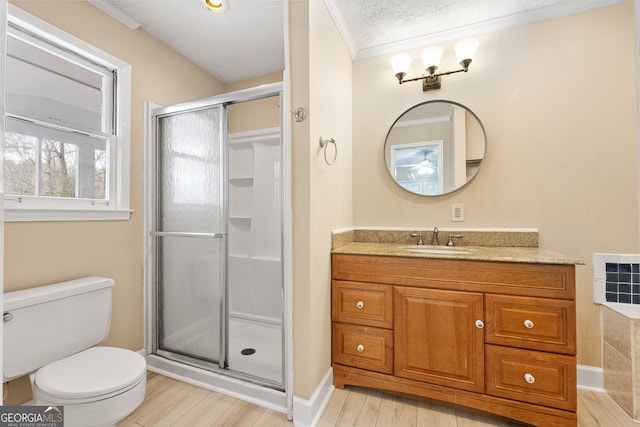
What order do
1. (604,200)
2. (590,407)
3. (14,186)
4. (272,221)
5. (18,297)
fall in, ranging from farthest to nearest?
(272,221)
(604,200)
(590,407)
(14,186)
(18,297)

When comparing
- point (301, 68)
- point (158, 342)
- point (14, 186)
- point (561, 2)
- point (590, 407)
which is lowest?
point (590, 407)

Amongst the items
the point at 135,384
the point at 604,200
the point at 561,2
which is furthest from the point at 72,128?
the point at 604,200

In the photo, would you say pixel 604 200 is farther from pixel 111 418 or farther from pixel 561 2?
pixel 111 418

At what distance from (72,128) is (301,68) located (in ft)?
4.61

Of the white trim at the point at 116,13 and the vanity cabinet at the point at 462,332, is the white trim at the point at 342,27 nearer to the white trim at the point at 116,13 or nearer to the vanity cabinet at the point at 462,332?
the white trim at the point at 116,13

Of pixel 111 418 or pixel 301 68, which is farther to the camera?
pixel 301 68

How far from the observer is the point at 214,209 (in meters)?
1.93

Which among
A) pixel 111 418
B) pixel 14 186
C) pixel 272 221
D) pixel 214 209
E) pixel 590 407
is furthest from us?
pixel 272 221

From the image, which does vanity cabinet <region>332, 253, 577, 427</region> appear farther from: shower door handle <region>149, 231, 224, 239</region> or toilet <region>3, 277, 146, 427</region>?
toilet <region>3, 277, 146, 427</region>

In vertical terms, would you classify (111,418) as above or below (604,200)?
below

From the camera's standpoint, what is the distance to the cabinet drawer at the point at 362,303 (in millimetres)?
1701

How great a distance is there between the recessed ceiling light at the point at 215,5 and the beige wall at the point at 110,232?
63 cm

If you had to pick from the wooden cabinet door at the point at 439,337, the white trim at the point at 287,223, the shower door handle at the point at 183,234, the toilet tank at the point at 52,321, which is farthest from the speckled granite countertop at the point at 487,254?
the toilet tank at the point at 52,321

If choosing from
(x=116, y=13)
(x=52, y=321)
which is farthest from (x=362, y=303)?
(x=116, y=13)
